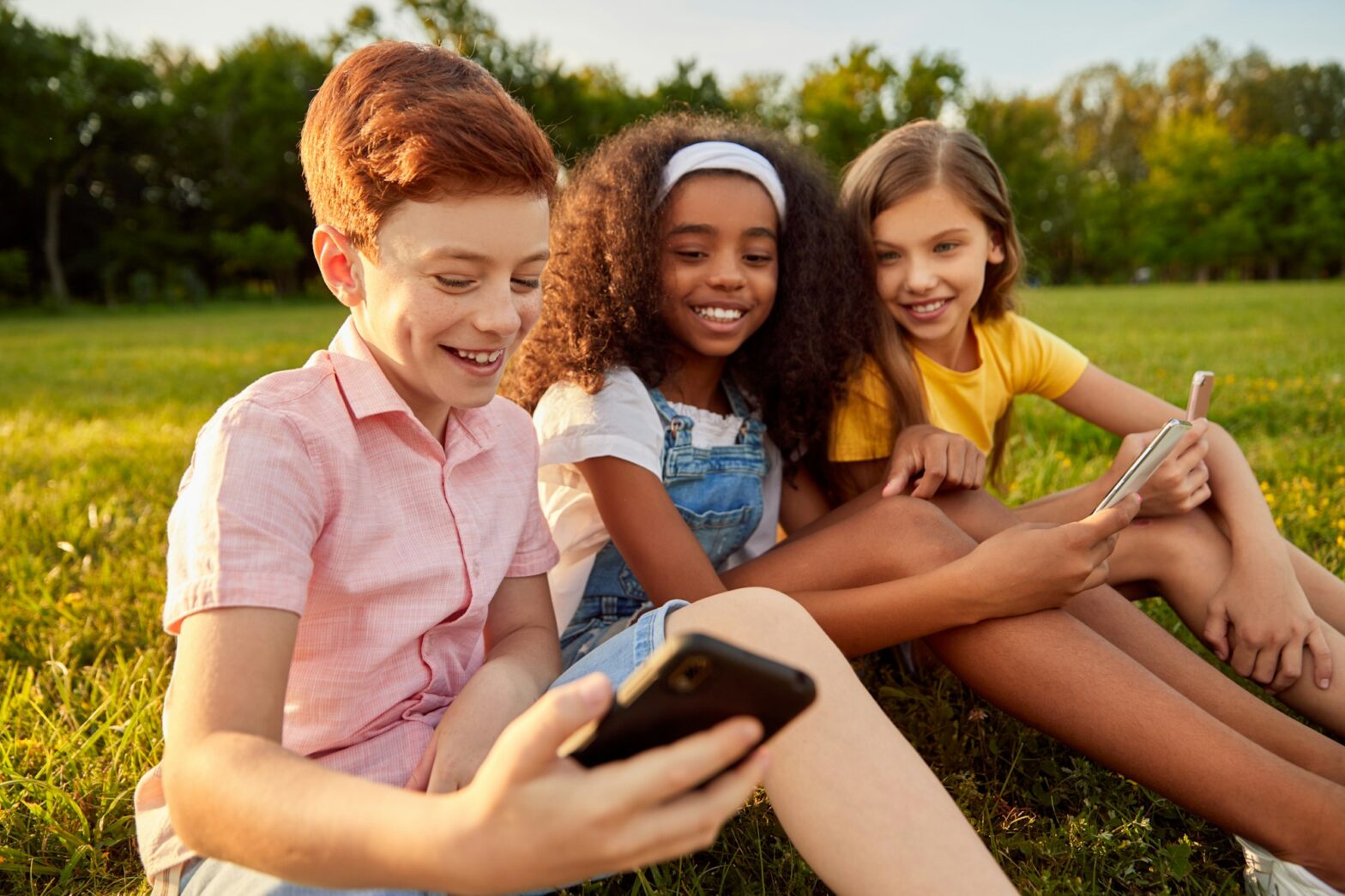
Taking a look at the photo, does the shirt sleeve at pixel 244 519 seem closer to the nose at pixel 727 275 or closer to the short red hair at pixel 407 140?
the short red hair at pixel 407 140

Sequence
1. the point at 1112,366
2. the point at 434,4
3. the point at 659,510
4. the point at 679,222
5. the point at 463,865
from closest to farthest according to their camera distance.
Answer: the point at 463,865, the point at 659,510, the point at 679,222, the point at 1112,366, the point at 434,4

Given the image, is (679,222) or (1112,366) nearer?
(679,222)

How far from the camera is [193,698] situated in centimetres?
101

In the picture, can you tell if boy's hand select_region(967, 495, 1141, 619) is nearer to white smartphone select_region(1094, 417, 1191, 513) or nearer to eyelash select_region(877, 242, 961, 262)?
white smartphone select_region(1094, 417, 1191, 513)

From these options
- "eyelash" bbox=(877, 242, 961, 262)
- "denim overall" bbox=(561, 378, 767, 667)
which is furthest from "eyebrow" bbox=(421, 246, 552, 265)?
"eyelash" bbox=(877, 242, 961, 262)

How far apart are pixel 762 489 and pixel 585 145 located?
26215 mm

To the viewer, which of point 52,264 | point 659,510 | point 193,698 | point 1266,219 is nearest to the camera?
point 193,698

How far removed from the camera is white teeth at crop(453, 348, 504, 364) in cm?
151

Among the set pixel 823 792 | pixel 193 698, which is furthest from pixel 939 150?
pixel 193 698

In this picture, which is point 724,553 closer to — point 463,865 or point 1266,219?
point 463,865

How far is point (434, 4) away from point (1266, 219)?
114 ft

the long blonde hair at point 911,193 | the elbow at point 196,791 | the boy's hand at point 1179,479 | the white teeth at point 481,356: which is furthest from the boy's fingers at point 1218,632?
the elbow at point 196,791

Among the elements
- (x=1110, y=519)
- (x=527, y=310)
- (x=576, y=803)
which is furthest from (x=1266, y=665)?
(x=576, y=803)

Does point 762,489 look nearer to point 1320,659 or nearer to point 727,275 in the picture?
point 727,275
